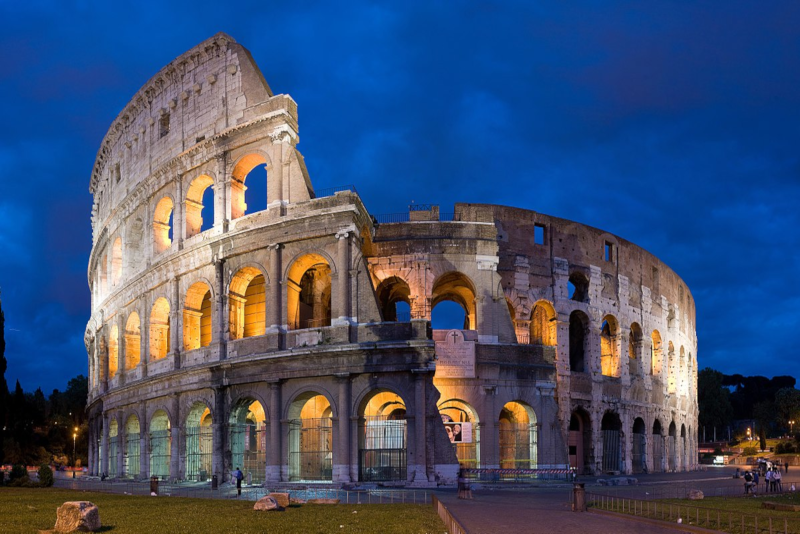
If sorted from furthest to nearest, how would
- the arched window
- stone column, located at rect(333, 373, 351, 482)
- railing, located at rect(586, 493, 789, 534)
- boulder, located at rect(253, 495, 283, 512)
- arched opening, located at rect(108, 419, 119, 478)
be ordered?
arched opening, located at rect(108, 419, 119, 478) < the arched window < stone column, located at rect(333, 373, 351, 482) < boulder, located at rect(253, 495, 283, 512) < railing, located at rect(586, 493, 789, 534)

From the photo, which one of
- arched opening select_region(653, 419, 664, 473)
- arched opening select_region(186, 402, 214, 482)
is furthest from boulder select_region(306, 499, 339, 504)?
arched opening select_region(653, 419, 664, 473)

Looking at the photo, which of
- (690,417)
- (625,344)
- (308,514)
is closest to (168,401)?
(308,514)

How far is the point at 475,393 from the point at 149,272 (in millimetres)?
14589

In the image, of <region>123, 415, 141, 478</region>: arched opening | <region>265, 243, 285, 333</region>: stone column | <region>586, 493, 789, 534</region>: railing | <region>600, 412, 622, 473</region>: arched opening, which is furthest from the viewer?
<region>600, 412, 622, 473</region>: arched opening

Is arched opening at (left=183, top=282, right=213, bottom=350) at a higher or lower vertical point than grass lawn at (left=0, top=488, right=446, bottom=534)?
higher

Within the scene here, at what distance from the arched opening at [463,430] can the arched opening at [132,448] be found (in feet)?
44.8

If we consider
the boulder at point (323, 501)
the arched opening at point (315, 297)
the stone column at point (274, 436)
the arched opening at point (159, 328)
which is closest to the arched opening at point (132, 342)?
the arched opening at point (159, 328)

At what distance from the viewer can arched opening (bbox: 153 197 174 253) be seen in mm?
34359

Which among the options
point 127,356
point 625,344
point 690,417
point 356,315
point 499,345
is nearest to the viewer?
point 356,315

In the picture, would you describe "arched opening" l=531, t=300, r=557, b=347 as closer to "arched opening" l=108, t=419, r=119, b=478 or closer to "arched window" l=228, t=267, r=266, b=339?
"arched window" l=228, t=267, r=266, b=339

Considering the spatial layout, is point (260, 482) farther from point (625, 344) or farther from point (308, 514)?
point (625, 344)

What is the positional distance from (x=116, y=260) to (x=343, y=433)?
1926 cm

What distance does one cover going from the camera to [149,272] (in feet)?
110

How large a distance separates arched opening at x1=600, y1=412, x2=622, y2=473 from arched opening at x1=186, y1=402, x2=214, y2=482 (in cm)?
1763
